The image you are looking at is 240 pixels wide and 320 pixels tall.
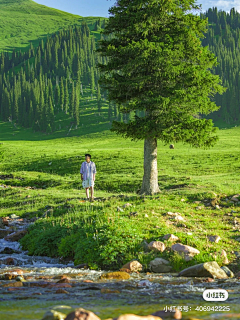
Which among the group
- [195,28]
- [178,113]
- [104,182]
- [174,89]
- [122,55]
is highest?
[195,28]

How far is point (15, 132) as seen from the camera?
144 metres

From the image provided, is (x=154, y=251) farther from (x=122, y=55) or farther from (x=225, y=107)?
(x=225, y=107)

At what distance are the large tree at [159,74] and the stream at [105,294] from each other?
404 inches

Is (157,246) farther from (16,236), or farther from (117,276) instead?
(16,236)

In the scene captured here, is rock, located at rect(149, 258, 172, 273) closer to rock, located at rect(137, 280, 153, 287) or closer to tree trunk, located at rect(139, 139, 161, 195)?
rock, located at rect(137, 280, 153, 287)

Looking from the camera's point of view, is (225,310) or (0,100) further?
(0,100)

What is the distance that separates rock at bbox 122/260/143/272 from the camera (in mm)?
→ 10617

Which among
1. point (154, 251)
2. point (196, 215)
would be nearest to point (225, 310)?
point (154, 251)

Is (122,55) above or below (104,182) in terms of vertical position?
above

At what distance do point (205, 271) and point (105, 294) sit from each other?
329 centimetres

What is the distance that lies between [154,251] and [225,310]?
5.07 metres

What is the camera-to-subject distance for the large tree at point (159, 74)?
1884 cm

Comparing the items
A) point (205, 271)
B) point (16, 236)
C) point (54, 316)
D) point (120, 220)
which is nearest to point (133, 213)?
point (120, 220)

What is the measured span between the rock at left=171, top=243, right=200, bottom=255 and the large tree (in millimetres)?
8144
